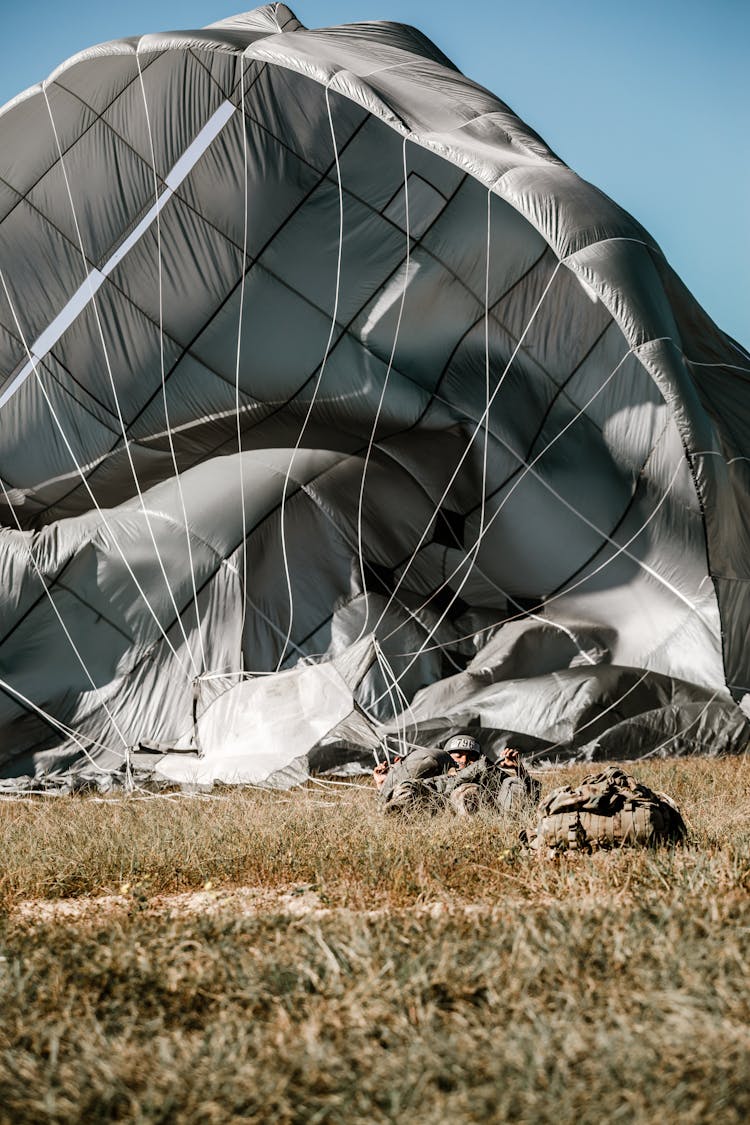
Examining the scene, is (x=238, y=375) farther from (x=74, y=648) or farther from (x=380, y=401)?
(x=74, y=648)

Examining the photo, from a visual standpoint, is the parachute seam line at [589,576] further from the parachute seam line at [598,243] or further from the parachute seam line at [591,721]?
the parachute seam line at [598,243]

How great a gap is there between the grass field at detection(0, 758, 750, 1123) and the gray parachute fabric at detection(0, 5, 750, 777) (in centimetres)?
433

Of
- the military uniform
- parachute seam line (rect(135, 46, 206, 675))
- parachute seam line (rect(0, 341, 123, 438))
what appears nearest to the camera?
the military uniform

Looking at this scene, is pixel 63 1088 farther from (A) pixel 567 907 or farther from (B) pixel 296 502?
(B) pixel 296 502

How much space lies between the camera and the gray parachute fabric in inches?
307

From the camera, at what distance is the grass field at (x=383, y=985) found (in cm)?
157

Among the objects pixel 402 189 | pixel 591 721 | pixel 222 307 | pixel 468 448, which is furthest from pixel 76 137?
pixel 591 721

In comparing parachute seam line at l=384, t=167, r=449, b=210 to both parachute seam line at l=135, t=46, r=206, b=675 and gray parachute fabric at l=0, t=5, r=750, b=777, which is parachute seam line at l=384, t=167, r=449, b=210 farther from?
parachute seam line at l=135, t=46, r=206, b=675

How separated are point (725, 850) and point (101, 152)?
23.8ft

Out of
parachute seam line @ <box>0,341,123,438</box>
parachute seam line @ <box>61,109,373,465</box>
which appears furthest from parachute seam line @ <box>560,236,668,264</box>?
parachute seam line @ <box>0,341,123,438</box>

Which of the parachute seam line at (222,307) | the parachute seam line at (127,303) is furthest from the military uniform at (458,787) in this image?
the parachute seam line at (127,303)

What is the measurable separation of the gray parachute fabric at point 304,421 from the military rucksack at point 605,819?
399cm

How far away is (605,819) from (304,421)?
583 cm

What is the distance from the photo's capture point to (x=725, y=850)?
2.97m
